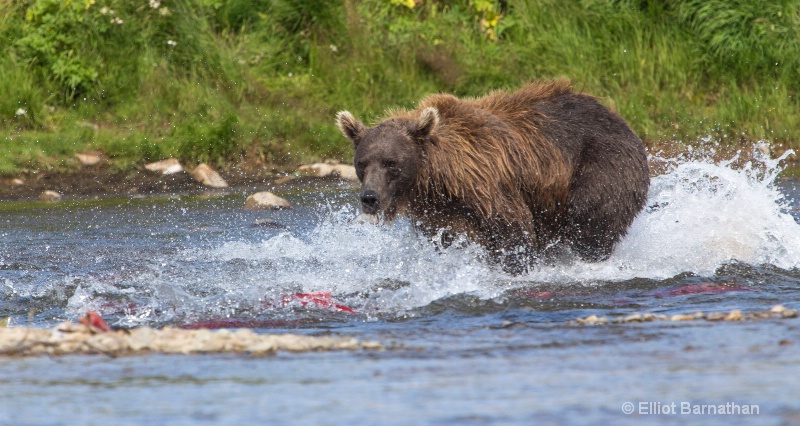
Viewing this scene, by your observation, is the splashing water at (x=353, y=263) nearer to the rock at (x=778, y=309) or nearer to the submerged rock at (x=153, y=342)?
the submerged rock at (x=153, y=342)

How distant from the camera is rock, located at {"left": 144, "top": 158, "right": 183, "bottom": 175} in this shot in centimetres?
1177

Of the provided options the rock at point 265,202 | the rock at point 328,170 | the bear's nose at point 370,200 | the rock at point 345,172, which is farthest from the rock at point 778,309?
the rock at point 328,170

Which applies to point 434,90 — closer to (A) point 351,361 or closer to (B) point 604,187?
(B) point 604,187

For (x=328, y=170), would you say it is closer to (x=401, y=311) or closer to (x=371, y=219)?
(x=371, y=219)

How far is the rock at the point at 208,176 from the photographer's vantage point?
1166 cm

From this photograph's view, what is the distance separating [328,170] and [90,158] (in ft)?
8.05

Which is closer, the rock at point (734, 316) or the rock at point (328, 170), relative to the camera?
the rock at point (734, 316)

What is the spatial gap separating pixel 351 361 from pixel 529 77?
8447 millimetres

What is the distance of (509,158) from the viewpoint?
6930 millimetres

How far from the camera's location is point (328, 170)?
39.1 ft

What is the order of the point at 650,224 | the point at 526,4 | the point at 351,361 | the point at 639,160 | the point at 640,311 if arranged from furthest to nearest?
the point at 526,4, the point at 650,224, the point at 639,160, the point at 640,311, the point at 351,361

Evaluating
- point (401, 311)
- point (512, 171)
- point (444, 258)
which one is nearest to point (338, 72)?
point (512, 171)

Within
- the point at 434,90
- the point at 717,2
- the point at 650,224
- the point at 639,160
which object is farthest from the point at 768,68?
the point at 639,160

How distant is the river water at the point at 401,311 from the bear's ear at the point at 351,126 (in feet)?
2.52
